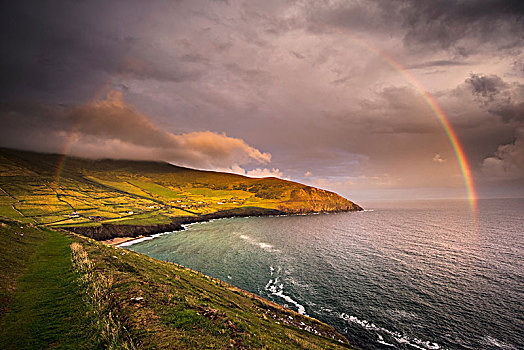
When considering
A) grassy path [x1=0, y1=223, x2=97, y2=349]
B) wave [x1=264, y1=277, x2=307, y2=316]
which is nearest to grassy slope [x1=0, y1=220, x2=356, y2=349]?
grassy path [x1=0, y1=223, x2=97, y2=349]

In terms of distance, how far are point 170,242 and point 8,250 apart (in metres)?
84.4

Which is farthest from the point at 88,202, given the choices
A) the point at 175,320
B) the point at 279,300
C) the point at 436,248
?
the point at 436,248

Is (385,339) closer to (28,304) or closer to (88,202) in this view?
(28,304)

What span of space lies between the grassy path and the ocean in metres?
38.0

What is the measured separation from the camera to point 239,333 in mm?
16812

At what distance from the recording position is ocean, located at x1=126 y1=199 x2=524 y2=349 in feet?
116

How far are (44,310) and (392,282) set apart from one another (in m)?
65.6

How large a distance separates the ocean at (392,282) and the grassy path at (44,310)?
38.0 meters

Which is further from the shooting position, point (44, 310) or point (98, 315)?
point (44, 310)

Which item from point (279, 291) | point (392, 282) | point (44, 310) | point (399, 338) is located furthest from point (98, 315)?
point (392, 282)

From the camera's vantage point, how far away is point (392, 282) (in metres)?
53.4

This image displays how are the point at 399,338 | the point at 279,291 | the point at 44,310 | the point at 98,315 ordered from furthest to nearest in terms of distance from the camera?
1. the point at 279,291
2. the point at 399,338
3. the point at 44,310
4. the point at 98,315

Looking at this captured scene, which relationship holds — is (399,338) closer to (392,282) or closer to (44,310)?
(392,282)

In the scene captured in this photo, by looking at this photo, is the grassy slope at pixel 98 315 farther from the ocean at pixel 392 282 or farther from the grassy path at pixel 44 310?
the ocean at pixel 392 282
